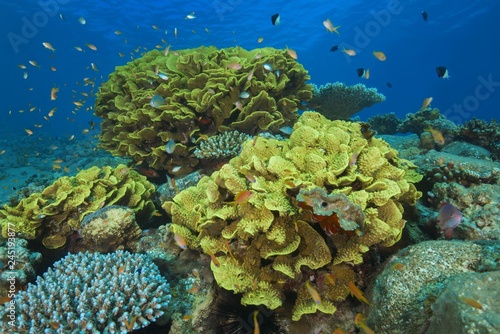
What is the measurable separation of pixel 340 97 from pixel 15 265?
32.7 feet

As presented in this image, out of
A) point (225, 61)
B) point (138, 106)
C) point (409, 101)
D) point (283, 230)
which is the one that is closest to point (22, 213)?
point (138, 106)

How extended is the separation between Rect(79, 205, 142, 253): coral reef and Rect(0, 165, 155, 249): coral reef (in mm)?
454

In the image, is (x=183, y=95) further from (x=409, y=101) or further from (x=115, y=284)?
(x=409, y=101)

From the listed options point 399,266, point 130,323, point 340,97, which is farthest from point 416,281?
point 340,97

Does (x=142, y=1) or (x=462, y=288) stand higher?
(x=142, y=1)

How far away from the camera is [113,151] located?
309 inches

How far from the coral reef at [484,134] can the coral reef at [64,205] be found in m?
9.90

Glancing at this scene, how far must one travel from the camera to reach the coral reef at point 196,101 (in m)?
6.68

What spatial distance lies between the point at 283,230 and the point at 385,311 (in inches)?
53.2

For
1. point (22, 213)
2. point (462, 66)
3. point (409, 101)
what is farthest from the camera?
point (409, 101)

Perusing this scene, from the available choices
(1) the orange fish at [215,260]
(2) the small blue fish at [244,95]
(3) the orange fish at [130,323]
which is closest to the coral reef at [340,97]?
(2) the small blue fish at [244,95]

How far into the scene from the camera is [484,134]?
848 cm

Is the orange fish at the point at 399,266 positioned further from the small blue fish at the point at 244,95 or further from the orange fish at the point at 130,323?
the small blue fish at the point at 244,95

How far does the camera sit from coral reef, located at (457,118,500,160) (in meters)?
8.27
